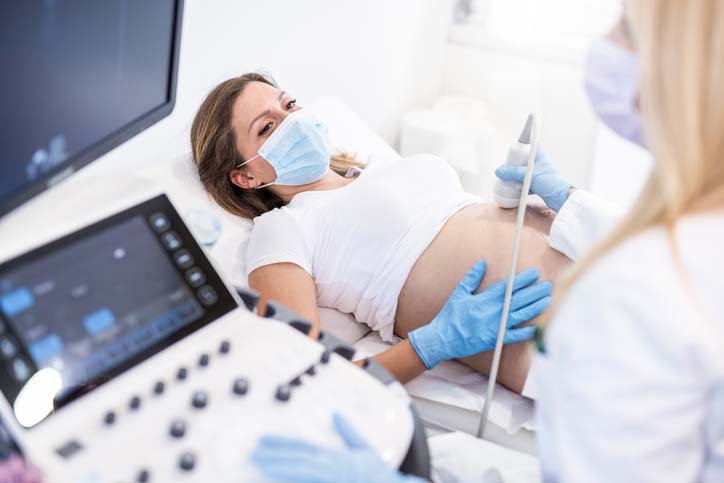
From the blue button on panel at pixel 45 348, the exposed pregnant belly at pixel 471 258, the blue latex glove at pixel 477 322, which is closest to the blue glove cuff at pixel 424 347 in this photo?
the blue latex glove at pixel 477 322

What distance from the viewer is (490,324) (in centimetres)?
134

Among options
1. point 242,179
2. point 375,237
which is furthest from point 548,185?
point 242,179

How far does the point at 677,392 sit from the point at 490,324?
2.22 feet

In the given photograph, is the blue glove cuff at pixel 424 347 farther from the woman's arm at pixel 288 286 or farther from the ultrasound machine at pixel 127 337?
the ultrasound machine at pixel 127 337

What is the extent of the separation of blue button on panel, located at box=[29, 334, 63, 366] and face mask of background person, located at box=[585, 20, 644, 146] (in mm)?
734

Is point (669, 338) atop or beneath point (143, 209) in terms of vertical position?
atop

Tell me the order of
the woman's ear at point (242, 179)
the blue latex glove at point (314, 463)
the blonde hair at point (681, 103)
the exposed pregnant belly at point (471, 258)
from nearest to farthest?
the blonde hair at point (681, 103) < the blue latex glove at point (314, 463) < the exposed pregnant belly at point (471, 258) < the woman's ear at point (242, 179)

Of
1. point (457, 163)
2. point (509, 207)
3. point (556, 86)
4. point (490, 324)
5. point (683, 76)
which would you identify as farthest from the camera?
point (556, 86)

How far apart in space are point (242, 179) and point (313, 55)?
0.65m

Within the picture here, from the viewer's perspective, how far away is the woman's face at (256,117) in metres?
1.68

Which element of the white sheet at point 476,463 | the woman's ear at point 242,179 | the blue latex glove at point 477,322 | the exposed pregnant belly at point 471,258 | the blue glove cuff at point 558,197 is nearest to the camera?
the white sheet at point 476,463

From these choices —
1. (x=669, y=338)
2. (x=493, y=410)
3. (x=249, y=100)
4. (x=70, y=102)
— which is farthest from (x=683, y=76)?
(x=249, y=100)

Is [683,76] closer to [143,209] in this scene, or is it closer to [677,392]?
[677,392]

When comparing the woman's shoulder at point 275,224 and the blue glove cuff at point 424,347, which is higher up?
the woman's shoulder at point 275,224
